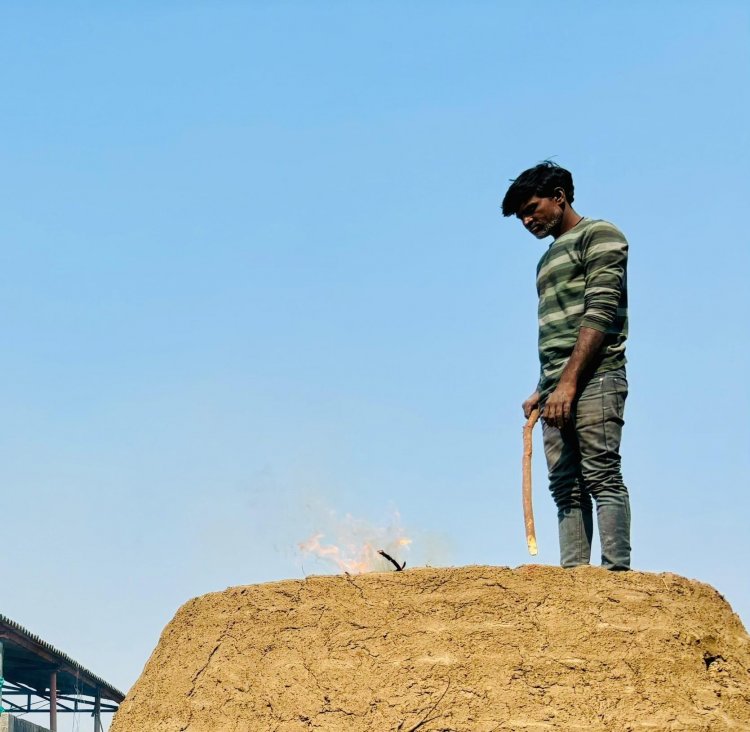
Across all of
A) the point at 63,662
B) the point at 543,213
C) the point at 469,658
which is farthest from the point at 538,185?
the point at 63,662

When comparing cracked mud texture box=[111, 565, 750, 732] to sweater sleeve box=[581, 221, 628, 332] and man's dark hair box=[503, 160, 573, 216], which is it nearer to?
sweater sleeve box=[581, 221, 628, 332]

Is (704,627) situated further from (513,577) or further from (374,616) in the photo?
(374,616)

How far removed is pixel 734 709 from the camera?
15.6ft

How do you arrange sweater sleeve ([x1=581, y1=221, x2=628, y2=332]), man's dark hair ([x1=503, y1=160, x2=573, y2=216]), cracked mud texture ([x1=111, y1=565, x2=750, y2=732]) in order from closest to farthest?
cracked mud texture ([x1=111, y1=565, x2=750, y2=732]), sweater sleeve ([x1=581, y1=221, x2=628, y2=332]), man's dark hair ([x1=503, y1=160, x2=573, y2=216])

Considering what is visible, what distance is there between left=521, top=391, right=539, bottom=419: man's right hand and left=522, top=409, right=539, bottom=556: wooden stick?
2 cm

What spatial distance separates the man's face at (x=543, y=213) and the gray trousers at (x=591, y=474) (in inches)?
34.3

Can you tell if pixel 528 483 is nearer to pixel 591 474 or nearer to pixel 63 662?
pixel 591 474

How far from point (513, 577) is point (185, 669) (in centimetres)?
166

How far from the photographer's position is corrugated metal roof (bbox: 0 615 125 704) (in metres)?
18.5

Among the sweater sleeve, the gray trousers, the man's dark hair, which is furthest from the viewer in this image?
the man's dark hair

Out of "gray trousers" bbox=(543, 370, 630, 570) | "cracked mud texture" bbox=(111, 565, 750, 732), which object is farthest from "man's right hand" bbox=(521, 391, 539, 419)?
"cracked mud texture" bbox=(111, 565, 750, 732)

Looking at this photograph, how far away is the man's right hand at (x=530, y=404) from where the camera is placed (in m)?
5.77

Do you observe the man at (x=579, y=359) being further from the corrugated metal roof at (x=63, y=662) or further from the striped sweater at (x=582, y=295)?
the corrugated metal roof at (x=63, y=662)

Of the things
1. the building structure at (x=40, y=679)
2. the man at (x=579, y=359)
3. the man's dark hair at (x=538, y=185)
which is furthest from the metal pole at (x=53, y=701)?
the man's dark hair at (x=538, y=185)
